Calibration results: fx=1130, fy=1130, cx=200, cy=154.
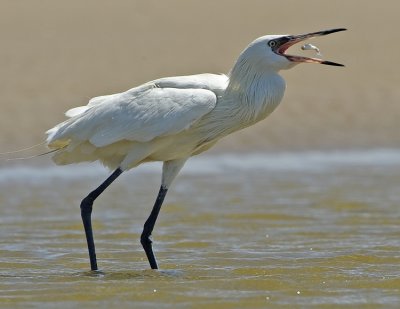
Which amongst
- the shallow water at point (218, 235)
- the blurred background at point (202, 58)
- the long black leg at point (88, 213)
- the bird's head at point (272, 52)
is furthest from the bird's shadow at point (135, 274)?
the blurred background at point (202, 58)

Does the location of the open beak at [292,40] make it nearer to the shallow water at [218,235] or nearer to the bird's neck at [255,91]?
the bird's neck at [255,91]

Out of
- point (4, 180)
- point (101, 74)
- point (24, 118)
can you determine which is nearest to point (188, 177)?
point (4, 180)

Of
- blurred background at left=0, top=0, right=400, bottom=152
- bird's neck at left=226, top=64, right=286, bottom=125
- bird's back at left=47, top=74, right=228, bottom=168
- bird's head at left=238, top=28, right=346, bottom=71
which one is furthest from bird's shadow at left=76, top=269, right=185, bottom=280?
blurred background at left=0, top=0, right=400, bottom=152

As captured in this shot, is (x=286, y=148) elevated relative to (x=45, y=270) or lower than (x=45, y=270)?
lower

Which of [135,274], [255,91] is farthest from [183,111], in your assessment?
[135,274]

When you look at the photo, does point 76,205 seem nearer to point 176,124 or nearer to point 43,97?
point 176,124

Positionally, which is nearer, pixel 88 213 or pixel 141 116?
pixel 141 116

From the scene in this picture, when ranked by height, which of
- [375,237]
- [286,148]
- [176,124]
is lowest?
[286,148]

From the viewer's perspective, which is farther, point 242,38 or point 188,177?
point 242,38

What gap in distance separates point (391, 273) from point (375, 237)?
1.58m

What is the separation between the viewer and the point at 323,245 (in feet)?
28.3

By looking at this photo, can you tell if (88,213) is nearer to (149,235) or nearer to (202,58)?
(149,235)

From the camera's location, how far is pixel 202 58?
1764 cm

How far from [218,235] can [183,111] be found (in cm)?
214
